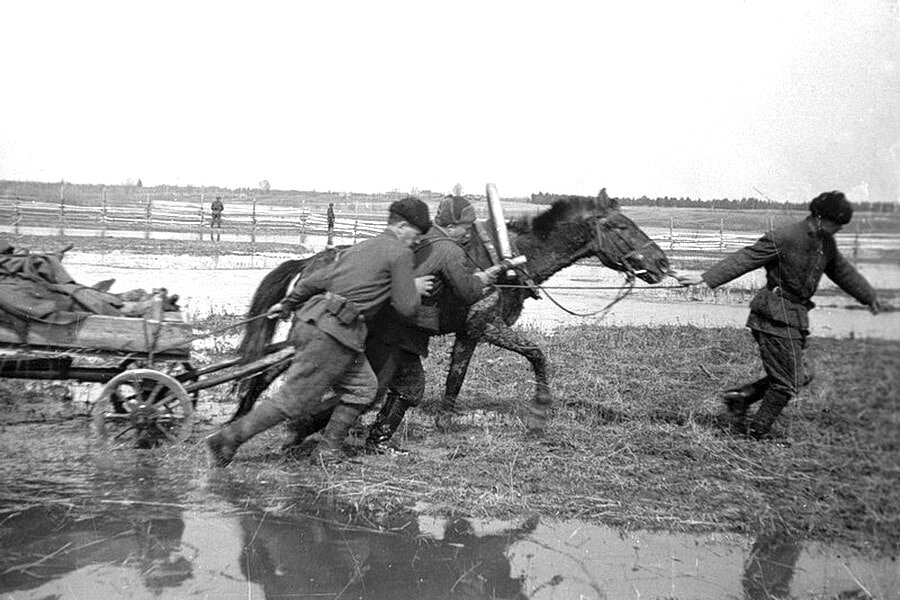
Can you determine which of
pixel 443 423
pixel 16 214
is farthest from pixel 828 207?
pixel 16 214

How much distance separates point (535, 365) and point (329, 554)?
10.4 ft

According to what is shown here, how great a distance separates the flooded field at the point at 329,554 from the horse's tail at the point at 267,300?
5.62 feet

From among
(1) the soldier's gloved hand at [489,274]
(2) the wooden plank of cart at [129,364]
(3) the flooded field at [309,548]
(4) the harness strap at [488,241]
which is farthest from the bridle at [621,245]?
(2) the wooden plank of cart at [129,364]

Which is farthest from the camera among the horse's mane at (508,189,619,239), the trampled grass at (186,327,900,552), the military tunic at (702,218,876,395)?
the horse's mane at (508,189,619,239)

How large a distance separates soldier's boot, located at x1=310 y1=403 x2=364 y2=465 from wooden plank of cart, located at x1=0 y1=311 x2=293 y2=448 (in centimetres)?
71

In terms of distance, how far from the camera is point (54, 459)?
564 centimetres

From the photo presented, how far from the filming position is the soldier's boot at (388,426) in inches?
247

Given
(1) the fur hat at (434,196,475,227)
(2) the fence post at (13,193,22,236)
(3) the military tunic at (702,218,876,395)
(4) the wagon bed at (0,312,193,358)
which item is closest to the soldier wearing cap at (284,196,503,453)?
(1) the fur hat at (434,196,475,227)

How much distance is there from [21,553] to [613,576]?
3.13 meters

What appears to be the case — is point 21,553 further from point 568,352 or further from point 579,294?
point 579,294

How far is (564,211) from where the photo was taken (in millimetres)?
7652

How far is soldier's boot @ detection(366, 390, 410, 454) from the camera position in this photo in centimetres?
628

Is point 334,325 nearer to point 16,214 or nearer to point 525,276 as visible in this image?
point 525,276

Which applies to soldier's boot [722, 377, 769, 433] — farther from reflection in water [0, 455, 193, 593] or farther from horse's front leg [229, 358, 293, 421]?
reflection in water [0, 455, 193, 593]
